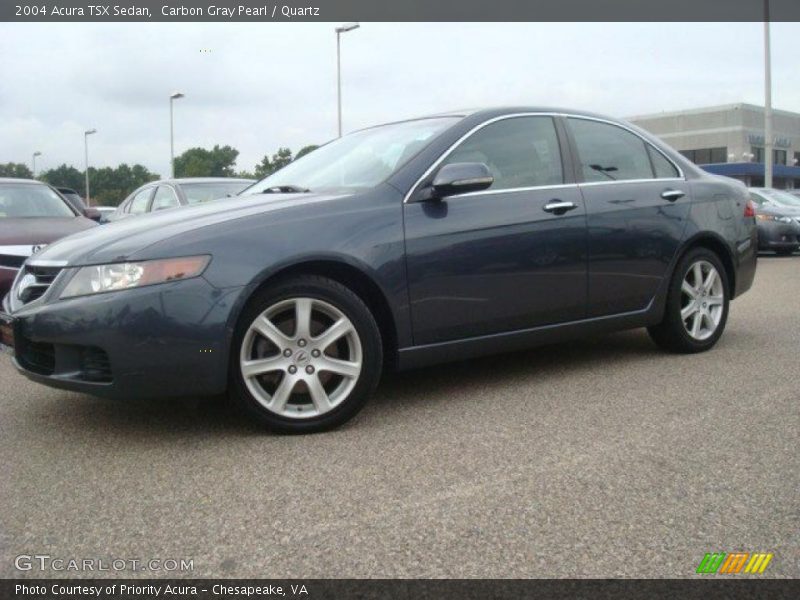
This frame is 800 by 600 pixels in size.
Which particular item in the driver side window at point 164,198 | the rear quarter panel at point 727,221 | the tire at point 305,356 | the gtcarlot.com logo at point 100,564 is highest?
the driver side window at point 164,198

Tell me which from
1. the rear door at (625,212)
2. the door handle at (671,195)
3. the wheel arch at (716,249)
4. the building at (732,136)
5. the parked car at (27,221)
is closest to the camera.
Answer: the rear door at (625,212)

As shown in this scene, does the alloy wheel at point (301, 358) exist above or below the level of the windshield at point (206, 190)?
below

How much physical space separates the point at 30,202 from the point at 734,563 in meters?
7.31

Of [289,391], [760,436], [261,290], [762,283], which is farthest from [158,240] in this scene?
[762,283]

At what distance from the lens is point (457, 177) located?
13.8 feet

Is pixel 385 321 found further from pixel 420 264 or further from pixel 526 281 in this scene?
pixel 526 281

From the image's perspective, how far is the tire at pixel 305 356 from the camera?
378cm

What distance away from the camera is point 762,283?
420 inches

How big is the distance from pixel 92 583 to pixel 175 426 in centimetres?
169

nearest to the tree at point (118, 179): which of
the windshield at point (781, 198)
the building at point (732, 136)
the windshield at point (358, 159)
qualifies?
the building at point (732, 136)

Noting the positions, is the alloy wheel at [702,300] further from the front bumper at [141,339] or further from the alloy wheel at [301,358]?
the front bumper at [141,339]

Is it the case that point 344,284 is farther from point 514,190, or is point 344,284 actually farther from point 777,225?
point 777,225

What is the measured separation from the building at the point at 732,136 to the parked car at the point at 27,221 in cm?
6148

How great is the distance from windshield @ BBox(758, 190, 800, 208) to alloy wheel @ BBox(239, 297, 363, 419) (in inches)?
577
